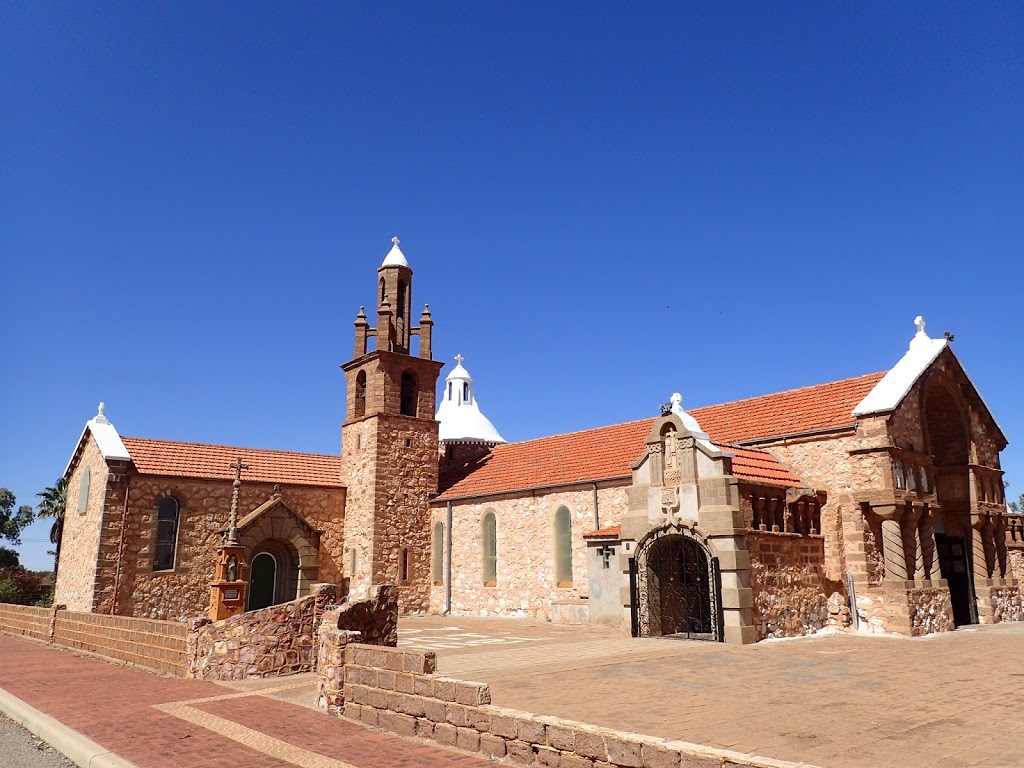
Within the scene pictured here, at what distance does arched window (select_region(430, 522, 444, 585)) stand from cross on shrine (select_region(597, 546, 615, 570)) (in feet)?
36.8

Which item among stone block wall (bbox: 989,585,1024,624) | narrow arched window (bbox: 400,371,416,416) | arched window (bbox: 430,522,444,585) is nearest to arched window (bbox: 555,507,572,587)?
arched window (bbox: 430,522,444,585)

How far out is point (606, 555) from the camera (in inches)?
784

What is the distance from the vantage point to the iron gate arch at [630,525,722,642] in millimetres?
17547

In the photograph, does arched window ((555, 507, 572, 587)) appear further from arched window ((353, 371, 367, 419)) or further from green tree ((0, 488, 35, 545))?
green tree ((0, 488, 35, 545))

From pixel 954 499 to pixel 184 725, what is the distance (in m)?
20.9

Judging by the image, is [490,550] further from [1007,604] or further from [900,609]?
[1007,604]

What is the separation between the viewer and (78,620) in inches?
696

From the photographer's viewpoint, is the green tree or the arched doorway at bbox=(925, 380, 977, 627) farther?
the green tree

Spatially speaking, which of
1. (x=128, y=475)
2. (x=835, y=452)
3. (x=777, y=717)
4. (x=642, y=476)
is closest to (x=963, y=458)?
(x=835, y=452)

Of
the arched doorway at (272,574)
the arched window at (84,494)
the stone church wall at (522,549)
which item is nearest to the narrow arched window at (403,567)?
the stone church wall at (522,549)

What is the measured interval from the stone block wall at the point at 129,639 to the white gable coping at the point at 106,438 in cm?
736

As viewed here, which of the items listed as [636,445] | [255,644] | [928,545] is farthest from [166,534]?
[928,545]

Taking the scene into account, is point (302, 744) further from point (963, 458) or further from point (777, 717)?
point (963, 458)

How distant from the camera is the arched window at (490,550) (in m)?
27.6
